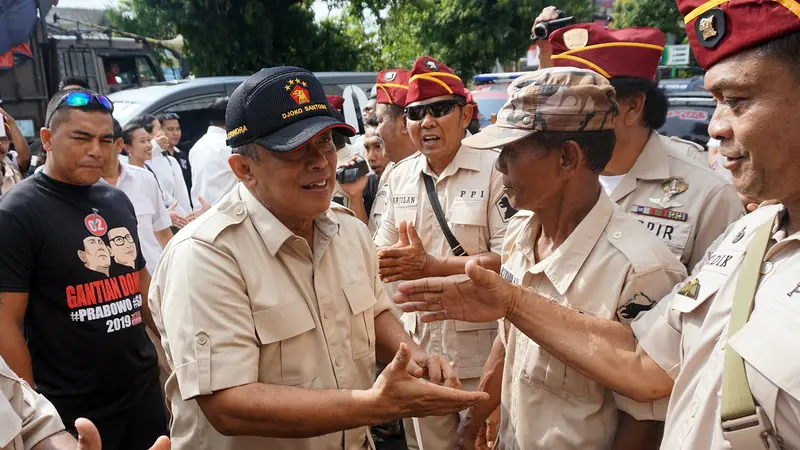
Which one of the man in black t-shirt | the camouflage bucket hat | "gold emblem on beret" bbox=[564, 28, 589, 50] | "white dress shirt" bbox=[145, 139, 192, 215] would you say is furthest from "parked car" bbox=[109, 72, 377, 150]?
the camouflage bucket hat

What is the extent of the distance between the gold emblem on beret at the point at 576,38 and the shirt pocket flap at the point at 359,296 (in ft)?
5.38

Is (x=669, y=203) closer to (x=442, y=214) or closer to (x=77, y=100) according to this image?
(x=442, y=214)

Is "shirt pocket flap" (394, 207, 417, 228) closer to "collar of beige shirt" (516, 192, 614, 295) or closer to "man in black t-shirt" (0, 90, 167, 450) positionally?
"man in black t-shirt" (0, 90, 167, 450)

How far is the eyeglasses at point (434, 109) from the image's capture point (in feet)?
12.8

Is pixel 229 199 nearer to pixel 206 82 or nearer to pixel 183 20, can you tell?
pixel 206 82

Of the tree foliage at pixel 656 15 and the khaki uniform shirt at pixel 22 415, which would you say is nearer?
the khaki uniform shirt at pixel 22 415

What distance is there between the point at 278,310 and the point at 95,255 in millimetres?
1553

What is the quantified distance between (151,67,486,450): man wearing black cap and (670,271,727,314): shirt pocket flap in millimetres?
616

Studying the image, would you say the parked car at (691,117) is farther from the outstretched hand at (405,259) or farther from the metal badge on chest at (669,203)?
the outstretched hand at (405,259)

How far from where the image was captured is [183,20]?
16.0 metres

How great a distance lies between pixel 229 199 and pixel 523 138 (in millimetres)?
1025

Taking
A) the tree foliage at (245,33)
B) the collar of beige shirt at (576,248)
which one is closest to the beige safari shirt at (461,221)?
the collar of beige shirt at (576,248)

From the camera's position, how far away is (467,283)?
2.06 meters

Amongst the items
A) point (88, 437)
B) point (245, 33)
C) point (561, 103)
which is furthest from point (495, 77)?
point (88, 437)
